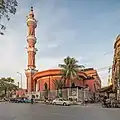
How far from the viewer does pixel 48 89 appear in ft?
301

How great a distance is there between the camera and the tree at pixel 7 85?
117 meters

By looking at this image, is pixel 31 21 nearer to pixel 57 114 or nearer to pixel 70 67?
pixel 70 67

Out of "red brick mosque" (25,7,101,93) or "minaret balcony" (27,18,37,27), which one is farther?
"minaret balcony" (27,18,37,27)

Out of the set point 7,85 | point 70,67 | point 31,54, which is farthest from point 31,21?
point 70,67

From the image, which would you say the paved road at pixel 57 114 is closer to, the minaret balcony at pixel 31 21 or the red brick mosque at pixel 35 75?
the red brick mosque at pixel 35 75

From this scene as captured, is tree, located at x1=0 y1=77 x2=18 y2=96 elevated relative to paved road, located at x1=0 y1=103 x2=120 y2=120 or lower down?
elevated

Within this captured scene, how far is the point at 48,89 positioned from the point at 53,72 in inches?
208

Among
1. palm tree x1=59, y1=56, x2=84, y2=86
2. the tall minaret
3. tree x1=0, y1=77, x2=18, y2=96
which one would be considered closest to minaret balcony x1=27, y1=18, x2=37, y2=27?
the tall minaret

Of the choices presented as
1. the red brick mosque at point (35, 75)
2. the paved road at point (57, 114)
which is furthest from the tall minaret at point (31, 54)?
the paved road at point (57, 114)

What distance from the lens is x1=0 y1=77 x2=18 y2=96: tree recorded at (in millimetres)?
117256

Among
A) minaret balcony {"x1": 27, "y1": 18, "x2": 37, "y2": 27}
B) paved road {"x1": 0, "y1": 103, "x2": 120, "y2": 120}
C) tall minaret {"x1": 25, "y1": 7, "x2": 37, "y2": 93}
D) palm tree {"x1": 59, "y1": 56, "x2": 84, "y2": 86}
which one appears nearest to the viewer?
paved road {"x1": 0, "y1": 103, "x2": 120, "y2": 120}

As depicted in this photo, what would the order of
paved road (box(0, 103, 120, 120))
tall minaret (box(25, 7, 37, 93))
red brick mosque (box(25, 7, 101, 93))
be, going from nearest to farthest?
paved road (box(0, 103, 120, 120)) → red brick mosque (box(25, 7, 101, 93)) → tall minaret (box(25, 7, 37, 93))

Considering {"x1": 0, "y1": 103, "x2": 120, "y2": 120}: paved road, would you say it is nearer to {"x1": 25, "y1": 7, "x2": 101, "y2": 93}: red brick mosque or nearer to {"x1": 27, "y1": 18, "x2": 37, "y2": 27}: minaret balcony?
{"x1": 25, "y1": 7, "x2": 101, "y2": 93}: red brick mosque

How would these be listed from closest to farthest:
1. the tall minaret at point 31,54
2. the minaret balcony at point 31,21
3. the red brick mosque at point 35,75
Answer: the red brick mosque at point 35,75 → the tall minaret at point 31,54 → the minaret balcony at point 31,21
